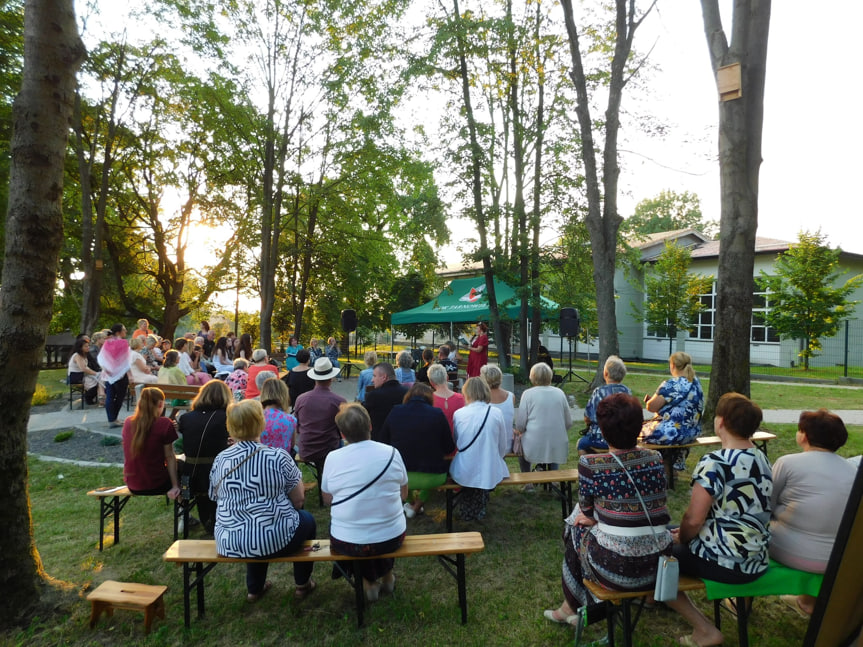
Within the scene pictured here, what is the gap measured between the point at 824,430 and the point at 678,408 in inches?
107

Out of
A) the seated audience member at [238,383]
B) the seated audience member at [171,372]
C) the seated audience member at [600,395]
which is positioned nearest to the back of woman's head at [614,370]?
the seated audience member at [600,395]

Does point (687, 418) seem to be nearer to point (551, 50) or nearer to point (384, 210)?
point (551, 50)

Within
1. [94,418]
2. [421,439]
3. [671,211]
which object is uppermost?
[671,211]

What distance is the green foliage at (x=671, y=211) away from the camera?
199ft

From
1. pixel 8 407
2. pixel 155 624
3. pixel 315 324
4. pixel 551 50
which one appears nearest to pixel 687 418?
pixel 155 624

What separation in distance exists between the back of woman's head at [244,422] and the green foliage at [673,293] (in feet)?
72.9

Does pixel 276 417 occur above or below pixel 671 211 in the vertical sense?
below

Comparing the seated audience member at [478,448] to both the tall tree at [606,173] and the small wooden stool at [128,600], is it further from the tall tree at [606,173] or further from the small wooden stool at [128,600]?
the tall tree at [606,173]

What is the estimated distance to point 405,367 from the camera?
667 centimetres

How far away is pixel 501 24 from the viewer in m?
→ 13.7

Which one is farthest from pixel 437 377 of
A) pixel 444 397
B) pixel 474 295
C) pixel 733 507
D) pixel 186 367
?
pixel 474 295

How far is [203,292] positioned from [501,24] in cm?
1833

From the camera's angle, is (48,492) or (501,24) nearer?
(48,492)

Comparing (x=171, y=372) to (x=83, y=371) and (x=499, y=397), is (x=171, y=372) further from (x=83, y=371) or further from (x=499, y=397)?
(x=499, y=397)
